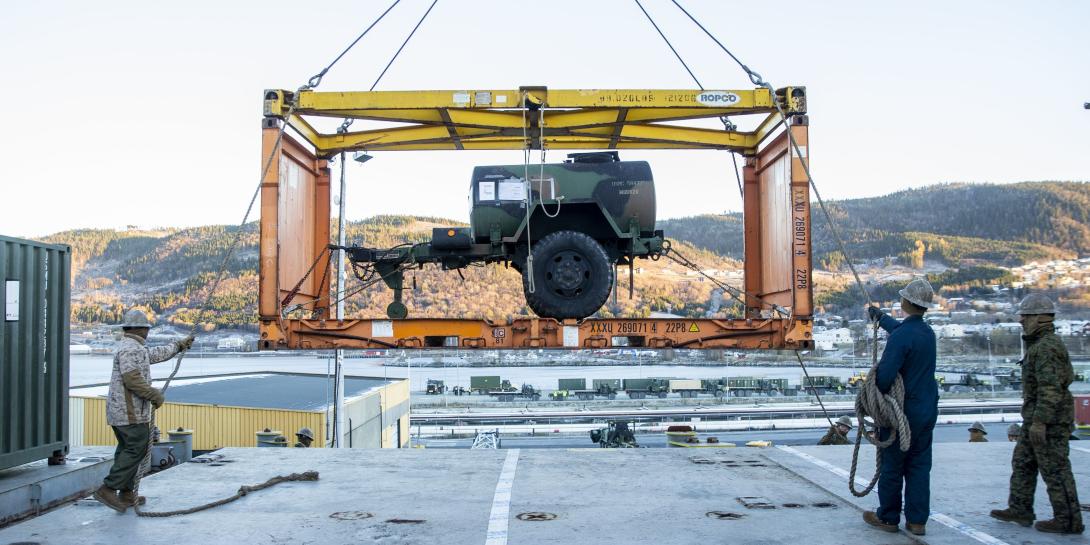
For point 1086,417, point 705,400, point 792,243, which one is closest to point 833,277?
point 705,400

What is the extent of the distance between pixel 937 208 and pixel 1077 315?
29861 mm

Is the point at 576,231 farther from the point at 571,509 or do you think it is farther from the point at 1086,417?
the point at 1086,417

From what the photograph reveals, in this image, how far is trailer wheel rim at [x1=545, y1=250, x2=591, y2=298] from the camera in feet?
31.8

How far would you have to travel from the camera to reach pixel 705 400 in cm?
5034

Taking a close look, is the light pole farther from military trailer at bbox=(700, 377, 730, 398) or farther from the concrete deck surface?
military trailer at bbox=(700, 377, 730, 398)

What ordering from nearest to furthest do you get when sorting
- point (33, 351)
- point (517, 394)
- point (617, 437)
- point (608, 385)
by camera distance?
point (33, 351)
point (617, 437)
point (517, 394)
point (608, 385)

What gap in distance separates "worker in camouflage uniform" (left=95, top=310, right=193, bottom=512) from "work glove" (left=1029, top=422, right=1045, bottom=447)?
21.2ft

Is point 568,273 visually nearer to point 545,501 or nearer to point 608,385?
point 545,501

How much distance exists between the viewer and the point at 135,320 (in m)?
6.60

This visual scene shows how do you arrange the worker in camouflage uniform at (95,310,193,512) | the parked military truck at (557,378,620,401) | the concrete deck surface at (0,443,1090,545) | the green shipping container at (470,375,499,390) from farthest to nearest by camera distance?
the green shipping container at (470,375,499,390) < the parked military truck at (557,378,620,401) < the worker in camouflage uniform at (95,310,193,512) < the concrete deck surface at (0,443,1090,545)

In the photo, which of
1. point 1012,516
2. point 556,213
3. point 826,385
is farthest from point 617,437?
point 826,385

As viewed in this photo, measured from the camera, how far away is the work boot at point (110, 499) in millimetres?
6203

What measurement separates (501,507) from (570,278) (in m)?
3.79

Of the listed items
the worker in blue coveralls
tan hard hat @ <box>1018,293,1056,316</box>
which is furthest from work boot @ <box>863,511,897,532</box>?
tan hard hat @ <box>1018,293,1056,316</box>
